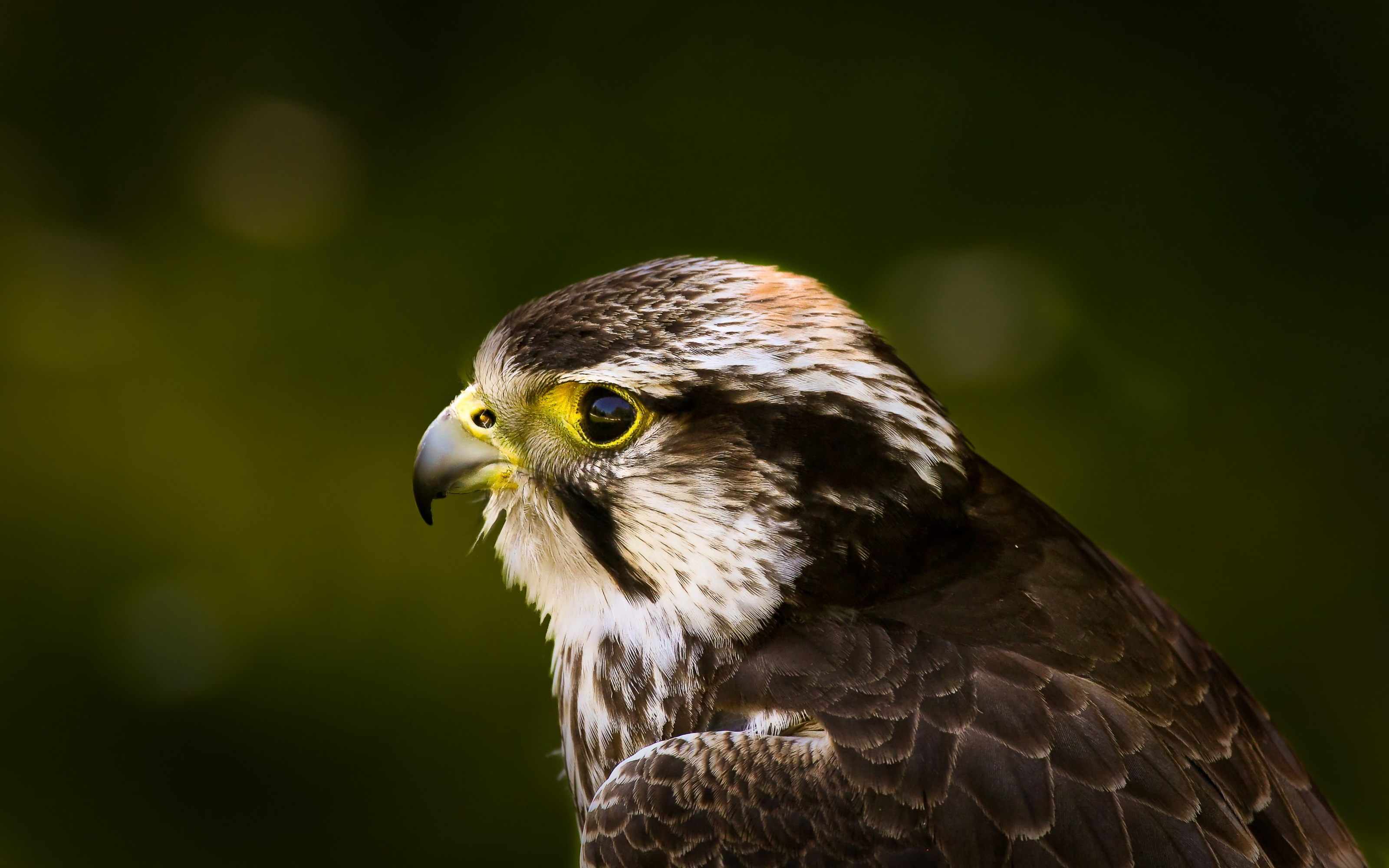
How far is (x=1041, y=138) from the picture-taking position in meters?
3.61

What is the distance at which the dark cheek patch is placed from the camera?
1.87 metres

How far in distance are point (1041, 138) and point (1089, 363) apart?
0.71m

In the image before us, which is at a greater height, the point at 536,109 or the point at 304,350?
the point at 536,109

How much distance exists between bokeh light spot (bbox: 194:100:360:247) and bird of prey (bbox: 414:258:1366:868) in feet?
6.58

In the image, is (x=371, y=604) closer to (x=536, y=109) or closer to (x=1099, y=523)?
(x=536, y=109)

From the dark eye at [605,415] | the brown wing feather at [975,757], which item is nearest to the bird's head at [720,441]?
the dark eye at [605,415]

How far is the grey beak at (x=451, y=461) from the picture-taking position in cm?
199

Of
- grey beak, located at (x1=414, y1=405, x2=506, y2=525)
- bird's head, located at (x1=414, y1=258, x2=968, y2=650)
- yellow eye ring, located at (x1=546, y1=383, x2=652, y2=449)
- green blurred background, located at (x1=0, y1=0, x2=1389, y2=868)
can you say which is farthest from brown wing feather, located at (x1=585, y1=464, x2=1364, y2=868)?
green blurred background, located at (x1=0, y1=0, x2=1389, y2=868)

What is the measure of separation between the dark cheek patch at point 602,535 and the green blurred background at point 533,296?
165 centimetres

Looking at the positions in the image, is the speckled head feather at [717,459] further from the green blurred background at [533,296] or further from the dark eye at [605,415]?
the green blurred background at [533,296]

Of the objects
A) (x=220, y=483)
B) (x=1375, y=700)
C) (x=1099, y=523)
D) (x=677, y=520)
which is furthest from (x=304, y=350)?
(x=1375, y=700)

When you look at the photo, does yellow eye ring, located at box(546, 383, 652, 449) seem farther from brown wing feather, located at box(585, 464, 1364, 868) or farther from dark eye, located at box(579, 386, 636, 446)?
brown wing feather, located at box(585, 464, 1364, 868)

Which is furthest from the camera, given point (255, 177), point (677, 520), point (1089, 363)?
point (255, 177)

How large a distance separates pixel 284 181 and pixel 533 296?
97 centimetres
